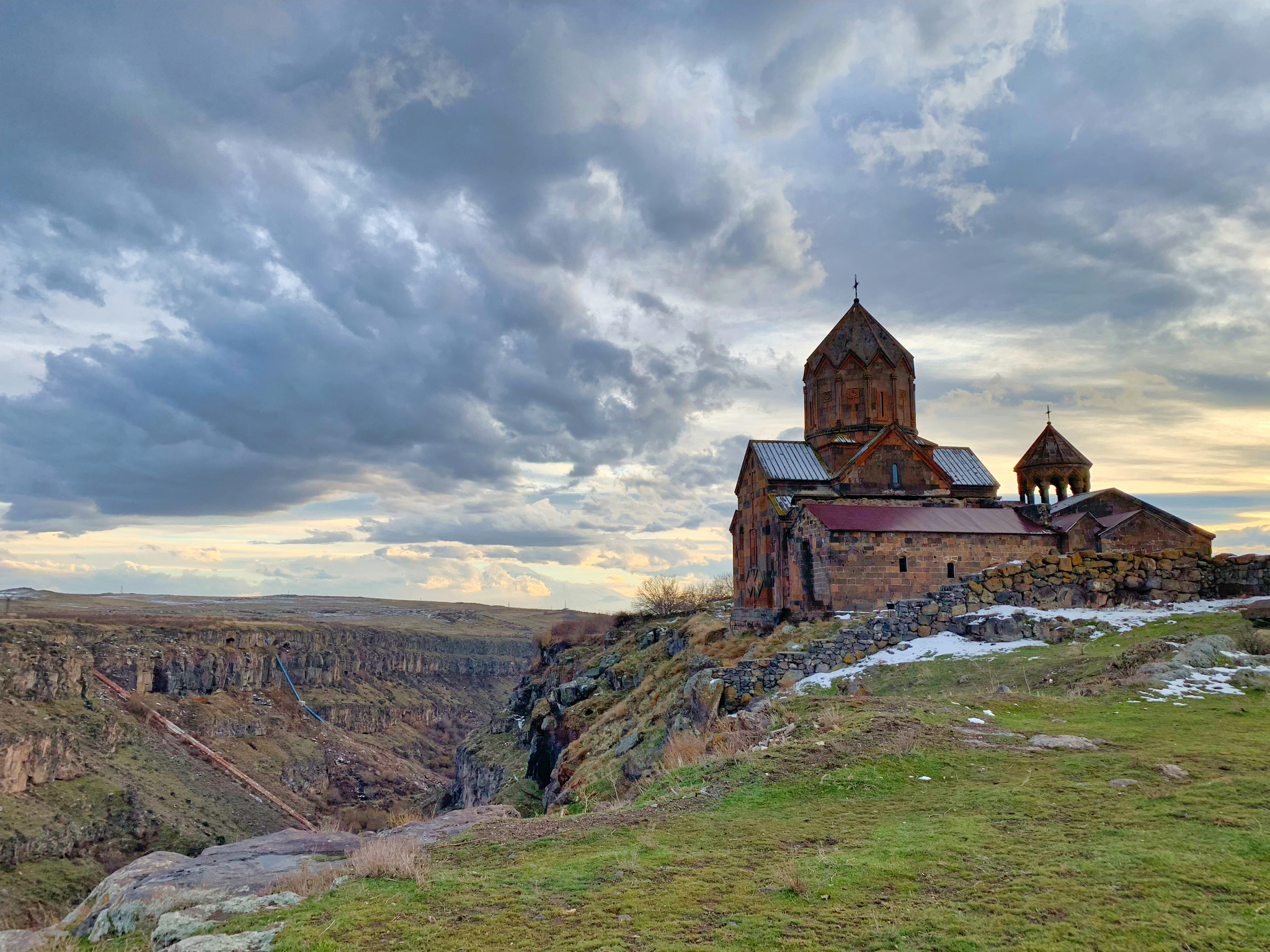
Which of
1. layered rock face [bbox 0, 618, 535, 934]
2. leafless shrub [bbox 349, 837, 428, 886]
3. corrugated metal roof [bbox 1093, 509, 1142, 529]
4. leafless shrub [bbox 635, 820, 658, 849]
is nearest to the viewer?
leafless shrub [bbox 349, 837, 428, 886]

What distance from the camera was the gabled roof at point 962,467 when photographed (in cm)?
3512

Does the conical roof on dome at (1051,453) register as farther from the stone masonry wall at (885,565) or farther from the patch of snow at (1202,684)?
the patch of snow at (1202,684)

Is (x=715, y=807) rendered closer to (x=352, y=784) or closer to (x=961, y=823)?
(x=961, y=823)

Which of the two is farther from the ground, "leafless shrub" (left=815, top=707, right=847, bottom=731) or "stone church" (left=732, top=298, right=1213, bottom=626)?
"stone church" (left=732, top=298, right=1213, bottom=626)

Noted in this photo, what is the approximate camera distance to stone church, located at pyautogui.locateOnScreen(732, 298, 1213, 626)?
1065 inches

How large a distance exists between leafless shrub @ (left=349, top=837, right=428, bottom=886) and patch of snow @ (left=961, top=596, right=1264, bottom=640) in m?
16.4

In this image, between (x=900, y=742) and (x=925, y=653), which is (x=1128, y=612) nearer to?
(x=925, y=653)

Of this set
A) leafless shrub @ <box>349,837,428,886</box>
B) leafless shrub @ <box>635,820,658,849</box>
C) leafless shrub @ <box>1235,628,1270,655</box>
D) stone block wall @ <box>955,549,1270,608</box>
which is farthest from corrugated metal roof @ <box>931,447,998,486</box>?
leafless shrub @ <box>349,837,428,886</box>

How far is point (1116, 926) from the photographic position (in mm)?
5574

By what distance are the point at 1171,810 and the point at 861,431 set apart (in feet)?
89.5

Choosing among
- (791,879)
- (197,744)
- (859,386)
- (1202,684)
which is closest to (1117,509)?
(859,386)

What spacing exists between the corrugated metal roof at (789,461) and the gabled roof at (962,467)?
5.99 metres

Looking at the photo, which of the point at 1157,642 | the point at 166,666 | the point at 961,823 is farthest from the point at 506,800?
the point at 166,666

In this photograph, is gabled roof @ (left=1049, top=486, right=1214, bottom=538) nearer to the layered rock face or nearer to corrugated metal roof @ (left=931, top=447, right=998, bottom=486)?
corrugated metal roof @ (left=931, top=447, right=998, bottom=486)
